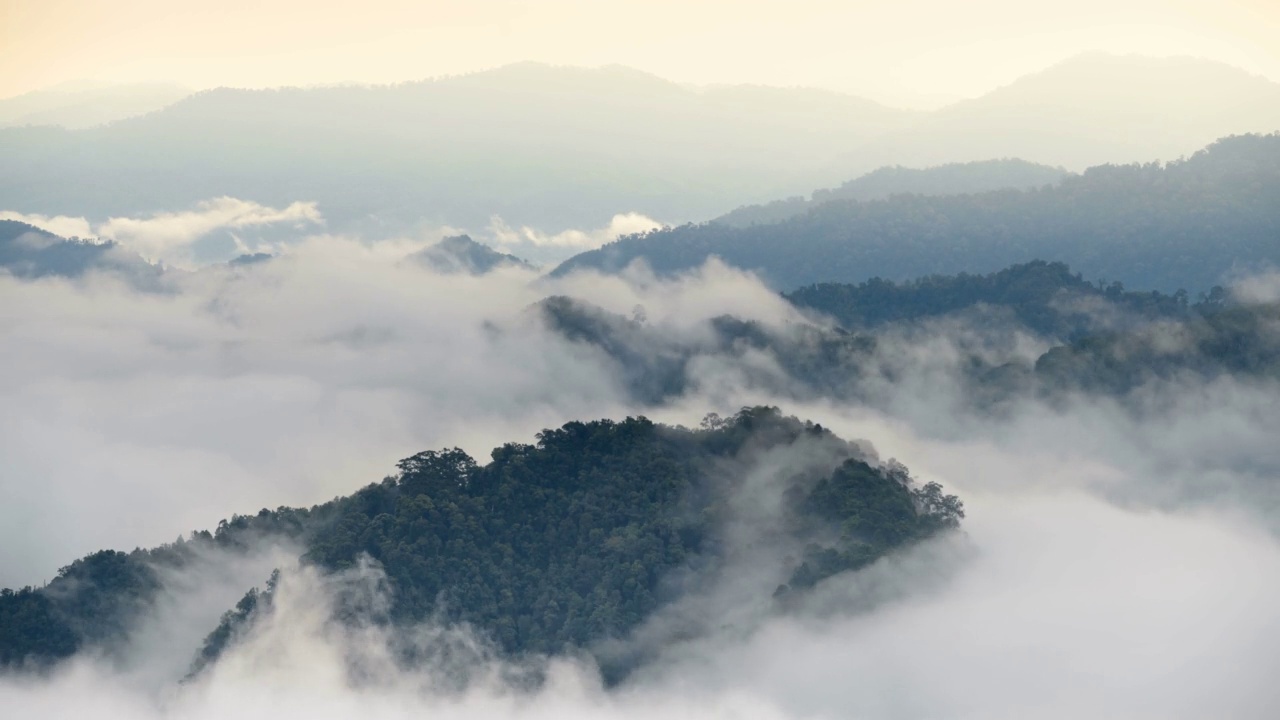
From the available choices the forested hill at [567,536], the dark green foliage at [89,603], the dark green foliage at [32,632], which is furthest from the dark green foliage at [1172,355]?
the dark green foliage at [32,632]

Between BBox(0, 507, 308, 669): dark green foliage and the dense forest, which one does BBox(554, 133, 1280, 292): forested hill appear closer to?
the dense forest

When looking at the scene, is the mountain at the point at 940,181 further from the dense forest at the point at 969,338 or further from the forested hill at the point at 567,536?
the forested hill at the point at 567,536

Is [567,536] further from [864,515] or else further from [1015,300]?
[1015,300]

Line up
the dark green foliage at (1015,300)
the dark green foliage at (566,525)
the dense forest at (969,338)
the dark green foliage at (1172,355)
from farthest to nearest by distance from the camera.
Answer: the dark green foliage at (1015,300)
the dense forest at (969,338)
the dark green foliage at (1172,355)
the dark green foliage at (566,525)

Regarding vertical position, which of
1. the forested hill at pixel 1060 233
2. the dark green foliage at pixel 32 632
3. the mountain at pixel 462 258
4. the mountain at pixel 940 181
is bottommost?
the dark green foliage at pixel 32 632

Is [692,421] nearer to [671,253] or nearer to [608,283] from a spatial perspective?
[608,283]

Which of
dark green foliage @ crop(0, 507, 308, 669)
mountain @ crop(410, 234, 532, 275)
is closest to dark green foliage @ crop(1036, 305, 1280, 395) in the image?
dark green foliage @ crop(0, 507, 308, 669)

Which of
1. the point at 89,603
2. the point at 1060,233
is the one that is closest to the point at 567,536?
the point at 89,603
